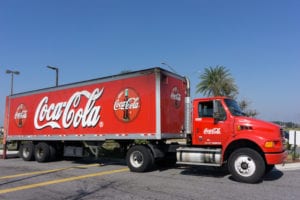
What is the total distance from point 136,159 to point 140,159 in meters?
0.19

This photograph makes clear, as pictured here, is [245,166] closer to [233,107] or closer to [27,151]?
[233,107]

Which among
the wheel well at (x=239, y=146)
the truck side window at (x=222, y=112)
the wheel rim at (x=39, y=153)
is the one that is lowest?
the wheel rim at (x=39, y=153)

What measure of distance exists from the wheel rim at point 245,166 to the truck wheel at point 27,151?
1164 centimetres

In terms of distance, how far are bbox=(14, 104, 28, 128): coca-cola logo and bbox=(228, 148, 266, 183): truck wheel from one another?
1240 centimetres

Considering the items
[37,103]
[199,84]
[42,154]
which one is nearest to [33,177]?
[42,154]

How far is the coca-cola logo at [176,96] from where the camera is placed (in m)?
13.2

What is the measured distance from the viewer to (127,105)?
44.6ft

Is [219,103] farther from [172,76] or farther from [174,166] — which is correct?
[174,166]

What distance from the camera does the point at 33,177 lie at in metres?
12.1

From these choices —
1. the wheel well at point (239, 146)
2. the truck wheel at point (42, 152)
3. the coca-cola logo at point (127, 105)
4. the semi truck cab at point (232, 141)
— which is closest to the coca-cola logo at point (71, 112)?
the truck wheel at point (42, 152)

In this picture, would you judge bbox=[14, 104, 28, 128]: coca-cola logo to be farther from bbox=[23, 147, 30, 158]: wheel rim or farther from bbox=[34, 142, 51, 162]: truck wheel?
bbox=[34, 142, 51, 162]: truck wheel

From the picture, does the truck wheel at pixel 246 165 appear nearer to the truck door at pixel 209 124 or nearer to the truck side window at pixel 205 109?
the truck door at pixel 209 124

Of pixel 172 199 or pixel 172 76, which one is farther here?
pixel 172 76

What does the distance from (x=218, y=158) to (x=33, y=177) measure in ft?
21.2
